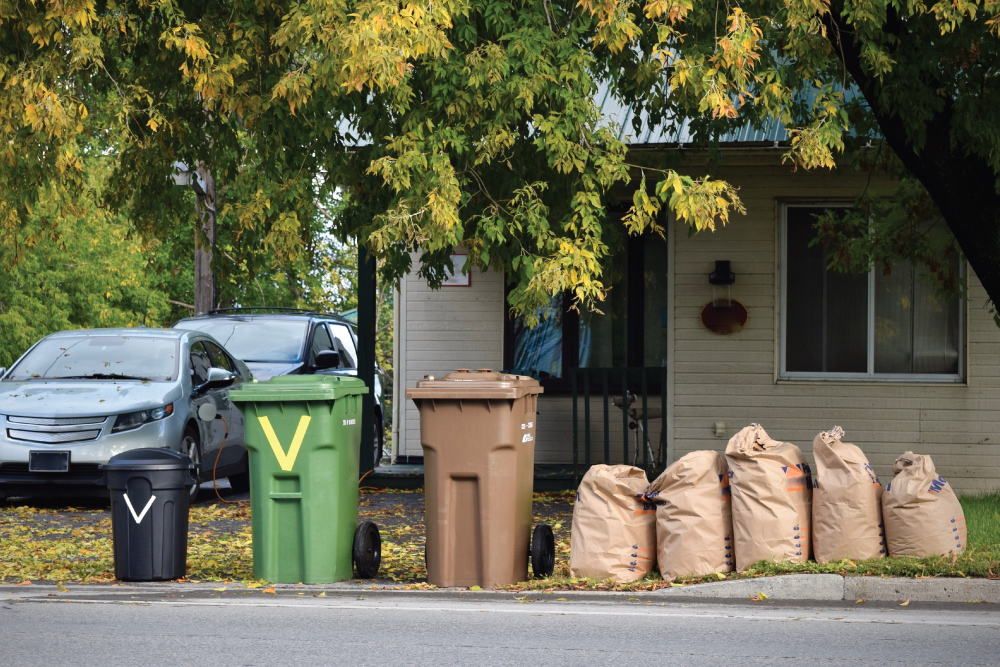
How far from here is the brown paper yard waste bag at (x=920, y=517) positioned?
6.89 metres

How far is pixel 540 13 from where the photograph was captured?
26.5 ft

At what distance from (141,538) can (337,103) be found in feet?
11.0

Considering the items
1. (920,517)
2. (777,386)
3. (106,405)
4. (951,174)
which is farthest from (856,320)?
(106,405)

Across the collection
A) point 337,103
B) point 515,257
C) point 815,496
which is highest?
point 337,103

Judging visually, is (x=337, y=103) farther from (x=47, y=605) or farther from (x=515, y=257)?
(x=47, y=605)

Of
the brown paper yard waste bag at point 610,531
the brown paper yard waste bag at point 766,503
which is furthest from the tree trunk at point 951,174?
the brown paper yard waste bag at point 610,531

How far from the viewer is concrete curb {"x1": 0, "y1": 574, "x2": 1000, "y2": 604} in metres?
6.64

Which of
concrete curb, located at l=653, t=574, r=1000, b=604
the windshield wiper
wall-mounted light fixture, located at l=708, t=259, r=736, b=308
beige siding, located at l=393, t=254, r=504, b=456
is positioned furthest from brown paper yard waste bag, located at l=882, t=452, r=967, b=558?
the windshield wiper

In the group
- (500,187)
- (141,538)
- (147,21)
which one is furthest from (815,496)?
(147,21)

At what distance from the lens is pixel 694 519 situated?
22.9 feet

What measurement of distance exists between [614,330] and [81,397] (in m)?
5.58

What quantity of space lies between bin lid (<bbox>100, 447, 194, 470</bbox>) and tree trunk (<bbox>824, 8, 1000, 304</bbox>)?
520cm

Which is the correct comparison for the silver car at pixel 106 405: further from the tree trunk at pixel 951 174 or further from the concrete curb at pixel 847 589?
the tree trunk at pixel 951 174

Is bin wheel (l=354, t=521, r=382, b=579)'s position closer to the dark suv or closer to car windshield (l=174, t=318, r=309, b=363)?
the dark suv
